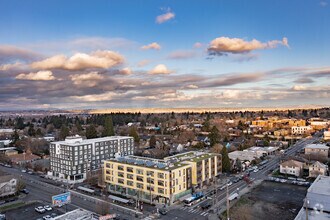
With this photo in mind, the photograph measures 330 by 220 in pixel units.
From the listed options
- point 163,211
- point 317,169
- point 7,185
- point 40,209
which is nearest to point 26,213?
point 40,209

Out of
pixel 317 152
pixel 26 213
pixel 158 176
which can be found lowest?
pixel 26 213

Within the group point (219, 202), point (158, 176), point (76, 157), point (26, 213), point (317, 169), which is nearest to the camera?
point (26, 213)

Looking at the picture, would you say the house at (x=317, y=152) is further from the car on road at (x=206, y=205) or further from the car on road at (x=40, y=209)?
the car on road at (x=40, y=209)

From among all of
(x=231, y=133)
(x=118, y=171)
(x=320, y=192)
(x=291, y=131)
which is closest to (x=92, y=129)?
(x=118, y=171)

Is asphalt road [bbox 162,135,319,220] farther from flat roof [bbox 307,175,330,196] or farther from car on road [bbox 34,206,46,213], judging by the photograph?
car on road [bbox 34,206,46,213]

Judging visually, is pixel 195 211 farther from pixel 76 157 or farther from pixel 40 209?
pixel 76 157

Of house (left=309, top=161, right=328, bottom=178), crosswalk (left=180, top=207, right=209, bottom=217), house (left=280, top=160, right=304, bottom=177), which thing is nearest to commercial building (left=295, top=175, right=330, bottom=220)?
crosswalk (left=180, top=207, right=209, bottom=217)

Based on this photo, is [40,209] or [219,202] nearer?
[40,209]

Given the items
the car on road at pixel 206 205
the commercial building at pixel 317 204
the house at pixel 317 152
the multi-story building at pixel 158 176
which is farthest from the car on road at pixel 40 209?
the house at pixel 317 152
